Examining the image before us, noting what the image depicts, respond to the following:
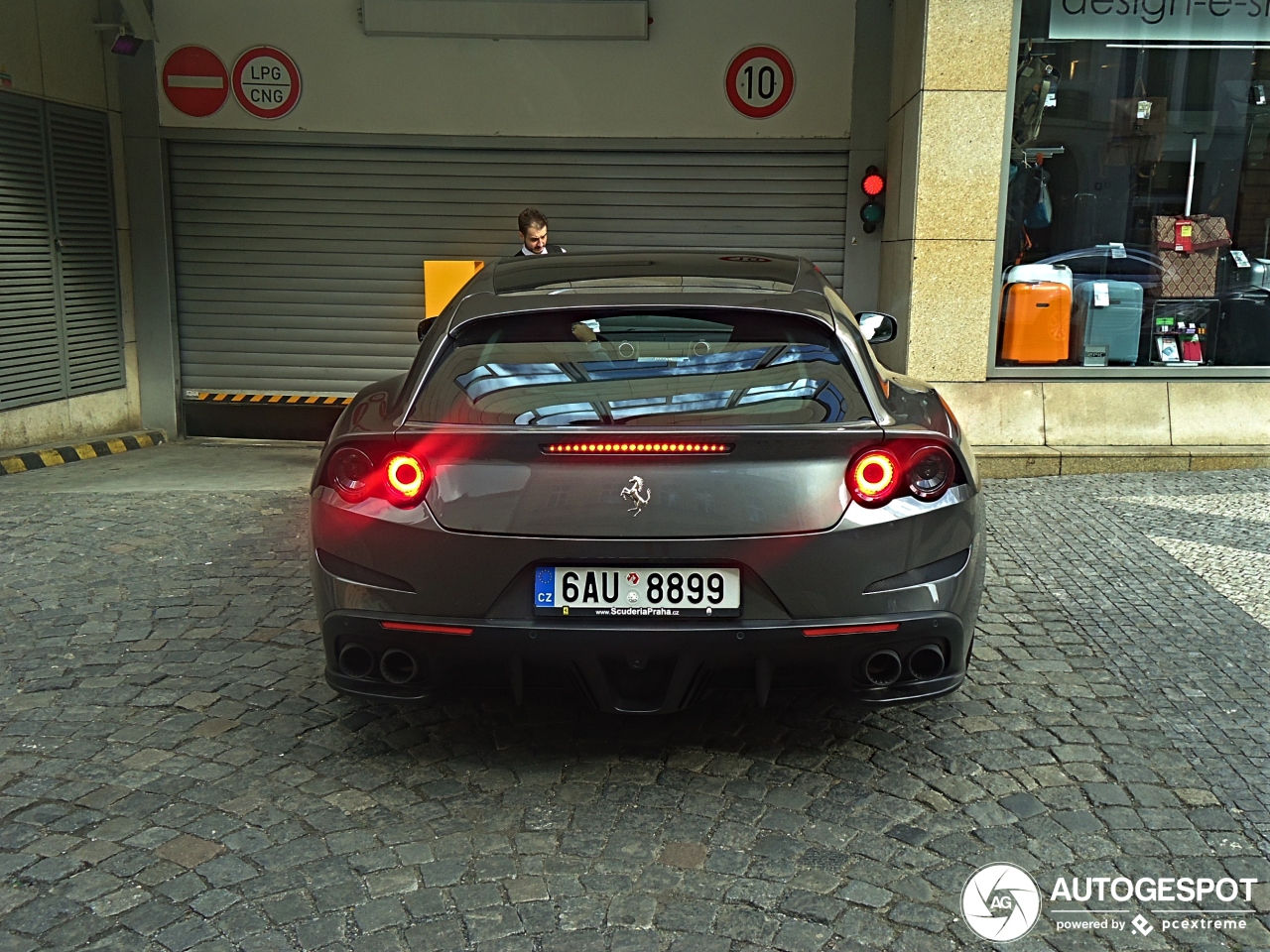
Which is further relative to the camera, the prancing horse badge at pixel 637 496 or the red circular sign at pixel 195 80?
the red circular sign at pixel 195 80

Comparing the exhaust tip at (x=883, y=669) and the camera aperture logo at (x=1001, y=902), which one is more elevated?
the exhaust tip at (x=883, y=669)

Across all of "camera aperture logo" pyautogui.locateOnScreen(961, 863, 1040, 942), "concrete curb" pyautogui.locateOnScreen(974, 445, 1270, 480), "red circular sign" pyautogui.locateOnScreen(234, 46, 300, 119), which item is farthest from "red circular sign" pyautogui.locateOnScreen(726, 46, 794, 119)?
"camera aperture logo" pyautogui.locateOnScreen(961, 863, 1040, 942)

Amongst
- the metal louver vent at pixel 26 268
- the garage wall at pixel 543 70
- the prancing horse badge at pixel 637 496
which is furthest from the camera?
the garage wall at pixel 543 70

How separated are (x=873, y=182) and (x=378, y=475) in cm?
762

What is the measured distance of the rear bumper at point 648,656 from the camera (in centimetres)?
342

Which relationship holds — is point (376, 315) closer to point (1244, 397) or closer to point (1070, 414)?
point (1070, 414)

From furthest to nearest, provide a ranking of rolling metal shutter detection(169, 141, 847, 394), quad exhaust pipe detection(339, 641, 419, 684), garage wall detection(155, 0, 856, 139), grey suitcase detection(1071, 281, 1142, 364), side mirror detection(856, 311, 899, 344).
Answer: rolling metal shutter detection(169, 141, 847, 394) → garage wall detection(155, 0, 856, 139) → grey suitcase detection(1071, 281, 1142, 364) → side mirror detection(856, 311, 899, 344) → quad exhaust pipe detection(339, 641, 419, 684)

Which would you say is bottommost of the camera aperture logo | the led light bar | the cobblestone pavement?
the cobblestone pavement

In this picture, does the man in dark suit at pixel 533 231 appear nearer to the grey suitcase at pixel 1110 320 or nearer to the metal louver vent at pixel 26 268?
the grey suitcase at pixel 1110 320

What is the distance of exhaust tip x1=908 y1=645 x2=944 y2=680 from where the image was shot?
3584 mm

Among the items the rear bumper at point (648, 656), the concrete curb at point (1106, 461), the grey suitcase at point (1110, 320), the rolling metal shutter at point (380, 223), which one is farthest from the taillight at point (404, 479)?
the rolling metal shutter at point (380, 223)

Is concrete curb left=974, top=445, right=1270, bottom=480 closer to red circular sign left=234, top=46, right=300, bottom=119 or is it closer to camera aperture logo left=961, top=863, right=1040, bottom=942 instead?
camera aperture logo left=961, top=863, right=1040, bottom=942

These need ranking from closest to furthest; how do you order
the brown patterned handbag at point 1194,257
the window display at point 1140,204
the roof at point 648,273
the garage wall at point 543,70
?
the roof at point 648,273
the window display at point 1140,204
the brown patterned handbag at point 1194,257
the garage wall at point 543,70

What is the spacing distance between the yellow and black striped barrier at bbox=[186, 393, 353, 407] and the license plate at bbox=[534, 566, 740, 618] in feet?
26.1
